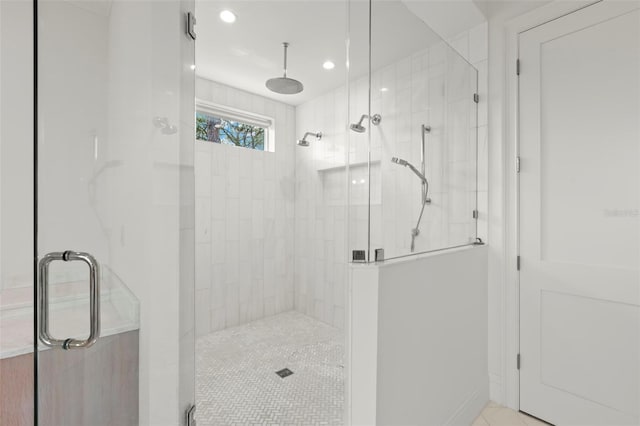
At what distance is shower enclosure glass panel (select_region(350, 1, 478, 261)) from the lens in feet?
4.39

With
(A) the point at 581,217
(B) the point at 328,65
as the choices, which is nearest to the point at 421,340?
(A) the point at 581,217

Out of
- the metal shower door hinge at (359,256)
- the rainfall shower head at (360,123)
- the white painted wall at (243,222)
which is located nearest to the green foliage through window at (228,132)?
the white painted wall at (243,222)

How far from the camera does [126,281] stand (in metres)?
0.63

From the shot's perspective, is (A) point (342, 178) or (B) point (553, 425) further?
(A) point (342, 178)

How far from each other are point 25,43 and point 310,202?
259cm

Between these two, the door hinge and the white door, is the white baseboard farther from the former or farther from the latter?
the door hinge

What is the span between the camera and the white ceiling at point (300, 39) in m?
1.36

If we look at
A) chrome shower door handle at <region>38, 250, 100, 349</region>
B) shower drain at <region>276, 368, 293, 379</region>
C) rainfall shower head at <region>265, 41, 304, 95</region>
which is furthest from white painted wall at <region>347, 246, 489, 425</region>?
rainfall shower head at <region>265, 41, 304, 95</region>

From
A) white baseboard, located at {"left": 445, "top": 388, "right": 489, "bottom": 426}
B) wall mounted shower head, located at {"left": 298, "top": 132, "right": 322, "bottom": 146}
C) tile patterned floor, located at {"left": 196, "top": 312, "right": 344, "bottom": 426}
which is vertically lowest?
tile patterned floor, located at {"left": 196, "top": 312, "right": 344, "bottom": 426}

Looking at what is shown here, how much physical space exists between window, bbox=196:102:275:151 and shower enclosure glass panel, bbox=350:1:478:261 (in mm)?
2109

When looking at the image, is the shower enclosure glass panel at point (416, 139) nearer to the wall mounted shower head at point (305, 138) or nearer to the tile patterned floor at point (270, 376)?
the tile patterned floor at point (270, 376)

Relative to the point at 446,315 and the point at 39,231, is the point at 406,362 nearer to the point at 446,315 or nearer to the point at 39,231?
the point at 446,315

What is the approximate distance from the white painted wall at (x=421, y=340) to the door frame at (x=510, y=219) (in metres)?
0.11

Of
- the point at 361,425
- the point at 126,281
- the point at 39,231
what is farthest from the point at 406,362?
the point at 39,231
